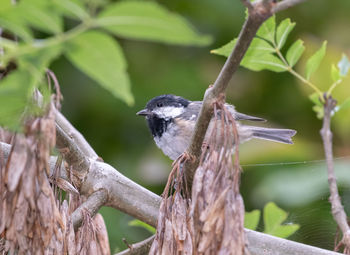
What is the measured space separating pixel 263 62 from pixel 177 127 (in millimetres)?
1114

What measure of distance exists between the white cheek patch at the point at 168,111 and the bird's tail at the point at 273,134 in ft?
Answer: 1.43

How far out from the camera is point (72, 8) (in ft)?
2.32

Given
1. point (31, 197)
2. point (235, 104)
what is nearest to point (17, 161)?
point (31, 197)

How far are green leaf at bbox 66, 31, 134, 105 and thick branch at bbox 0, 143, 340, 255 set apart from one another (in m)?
1.07

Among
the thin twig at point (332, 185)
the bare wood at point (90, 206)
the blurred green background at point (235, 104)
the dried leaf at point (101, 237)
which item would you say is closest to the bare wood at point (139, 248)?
the bare wood at point (90, 206)

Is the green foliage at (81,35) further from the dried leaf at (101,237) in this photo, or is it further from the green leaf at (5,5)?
the dried leaf at (101,237)

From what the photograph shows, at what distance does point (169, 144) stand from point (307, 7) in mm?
1898

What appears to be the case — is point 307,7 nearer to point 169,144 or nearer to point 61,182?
point 169,144

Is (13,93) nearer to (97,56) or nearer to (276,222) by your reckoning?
(97,56)

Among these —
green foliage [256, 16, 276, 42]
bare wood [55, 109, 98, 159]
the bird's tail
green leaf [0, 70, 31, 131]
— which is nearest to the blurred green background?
the bird's tail

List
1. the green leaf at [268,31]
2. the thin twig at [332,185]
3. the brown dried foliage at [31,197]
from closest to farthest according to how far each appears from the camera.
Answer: the brown dried foliage at [31,197] < the green leaf at [268,31] < the thin twig at [332,185]

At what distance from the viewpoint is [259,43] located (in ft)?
5.92

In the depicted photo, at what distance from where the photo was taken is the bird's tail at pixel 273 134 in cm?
290

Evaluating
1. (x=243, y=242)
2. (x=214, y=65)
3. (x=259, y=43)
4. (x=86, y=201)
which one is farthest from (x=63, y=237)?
(x=214, y=65)
